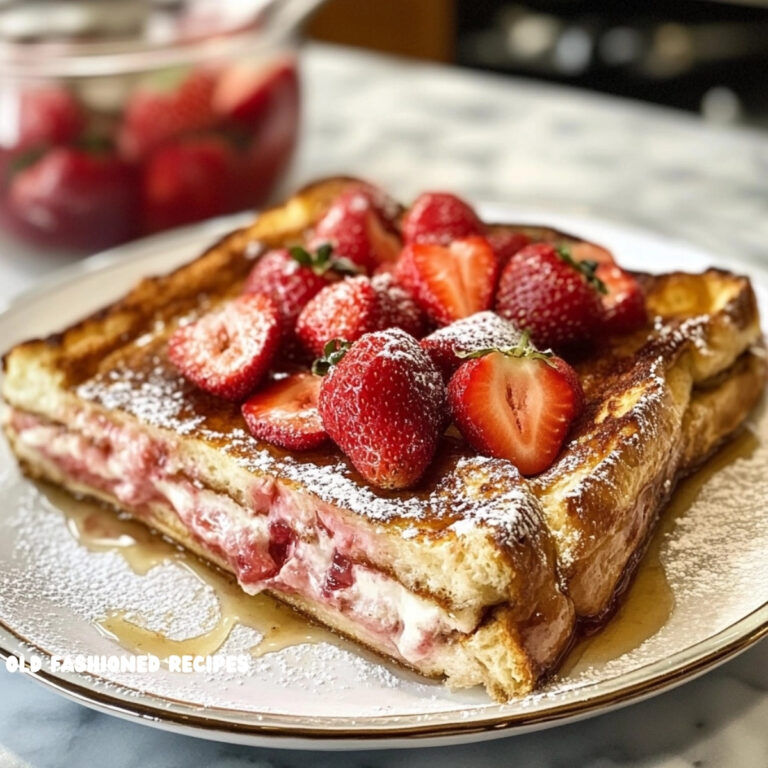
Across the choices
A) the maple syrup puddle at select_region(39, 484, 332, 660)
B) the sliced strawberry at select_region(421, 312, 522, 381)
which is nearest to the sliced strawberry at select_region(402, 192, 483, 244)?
the sliced strawberry at select_region(421, 312, 522, 381)

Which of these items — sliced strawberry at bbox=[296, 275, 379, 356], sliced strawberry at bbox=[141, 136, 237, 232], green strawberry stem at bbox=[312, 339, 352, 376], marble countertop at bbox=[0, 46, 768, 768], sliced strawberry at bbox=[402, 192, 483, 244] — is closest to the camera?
marble countertop at bbox=[0, 46, 768, 768]

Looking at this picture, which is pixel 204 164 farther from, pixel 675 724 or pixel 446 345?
pixel 675 724

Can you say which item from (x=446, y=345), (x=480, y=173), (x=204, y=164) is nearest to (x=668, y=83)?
(x=480, y=173)

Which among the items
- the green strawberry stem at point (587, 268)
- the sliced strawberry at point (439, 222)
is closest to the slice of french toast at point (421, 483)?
the green strawberry stem at point (587, 268)

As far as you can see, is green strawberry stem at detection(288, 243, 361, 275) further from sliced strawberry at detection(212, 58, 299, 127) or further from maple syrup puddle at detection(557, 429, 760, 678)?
sliced strawberry at detection(212, 58, 299, 127)

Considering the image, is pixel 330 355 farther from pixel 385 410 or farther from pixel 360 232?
pixel 360 232

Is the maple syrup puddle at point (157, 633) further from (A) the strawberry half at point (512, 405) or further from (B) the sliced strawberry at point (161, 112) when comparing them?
(B) the sliced strawberry at point (161, 112)

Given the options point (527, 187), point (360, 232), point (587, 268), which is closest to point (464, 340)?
point (587, 268)

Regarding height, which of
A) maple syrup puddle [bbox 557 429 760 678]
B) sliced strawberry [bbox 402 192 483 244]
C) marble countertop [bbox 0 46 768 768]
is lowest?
marble countertop [bbox 0 46 768 768]
